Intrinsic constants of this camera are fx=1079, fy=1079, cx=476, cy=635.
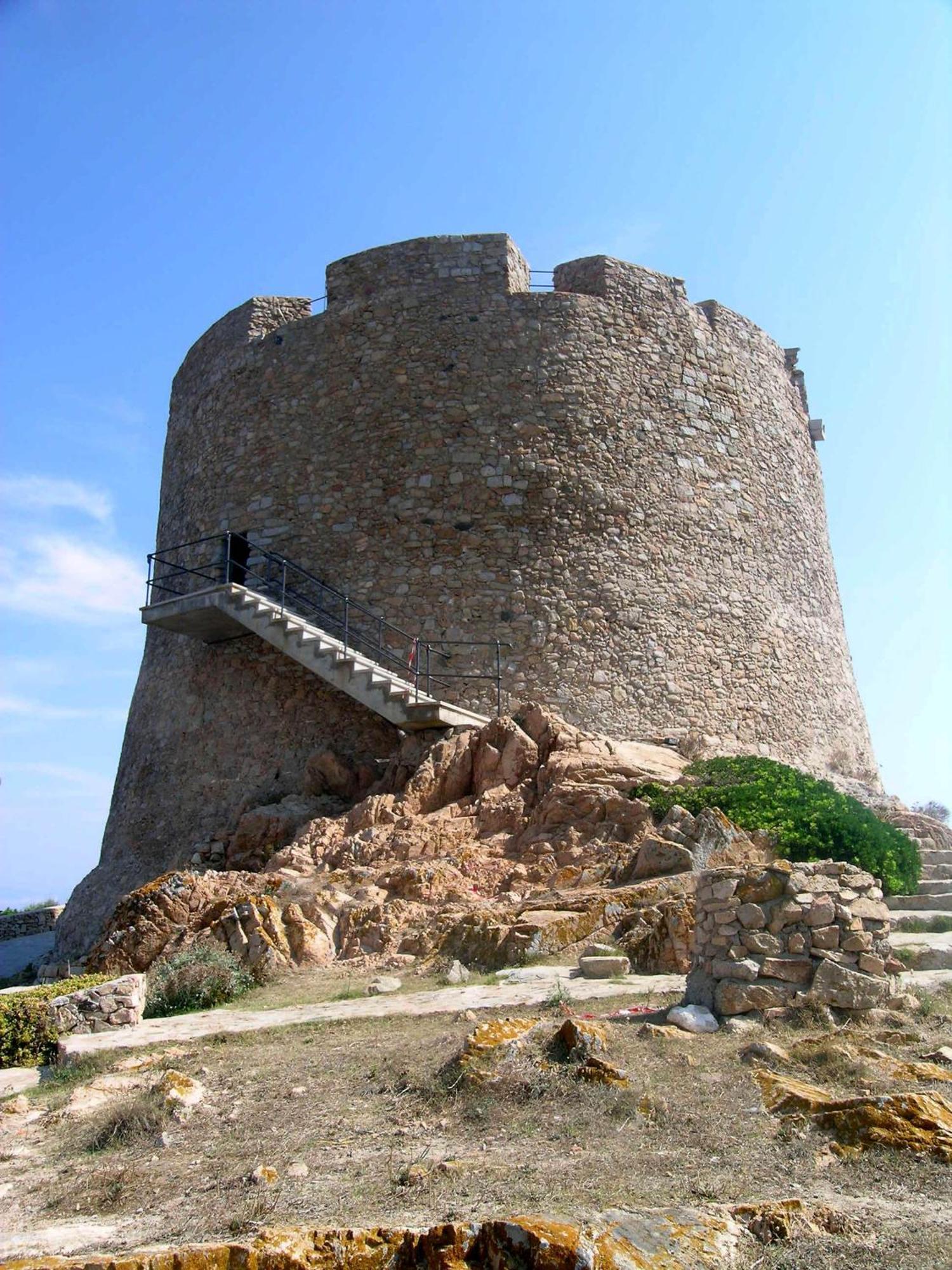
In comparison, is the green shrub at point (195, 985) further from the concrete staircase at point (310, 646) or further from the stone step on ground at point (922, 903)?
the stone step on ground at point (922, 903)

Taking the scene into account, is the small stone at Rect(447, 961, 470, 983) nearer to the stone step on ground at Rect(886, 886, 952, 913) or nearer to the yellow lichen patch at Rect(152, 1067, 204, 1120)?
the yellow lichen patch at Rect(152, 1067, 204, 1120)

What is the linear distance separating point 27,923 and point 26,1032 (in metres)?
21.6

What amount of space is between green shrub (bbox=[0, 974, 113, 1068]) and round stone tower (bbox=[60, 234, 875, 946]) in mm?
6889

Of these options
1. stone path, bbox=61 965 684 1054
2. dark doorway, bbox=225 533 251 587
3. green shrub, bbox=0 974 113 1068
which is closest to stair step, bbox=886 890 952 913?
stone path, bbox=61 965 684 1054

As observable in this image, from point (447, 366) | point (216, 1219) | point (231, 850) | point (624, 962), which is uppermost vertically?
point (447, 366)

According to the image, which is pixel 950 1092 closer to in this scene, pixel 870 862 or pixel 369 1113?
pixel 369 1113

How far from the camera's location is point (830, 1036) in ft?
20.5

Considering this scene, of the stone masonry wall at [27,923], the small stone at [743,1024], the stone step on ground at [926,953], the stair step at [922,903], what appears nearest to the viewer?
the small stone at [743,1024]

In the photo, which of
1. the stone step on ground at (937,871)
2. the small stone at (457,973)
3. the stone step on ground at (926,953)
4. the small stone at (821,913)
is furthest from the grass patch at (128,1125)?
the stone step on ground at (937,871)

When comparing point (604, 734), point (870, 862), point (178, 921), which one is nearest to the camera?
point (870, 862)

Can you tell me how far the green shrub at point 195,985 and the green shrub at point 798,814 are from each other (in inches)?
184

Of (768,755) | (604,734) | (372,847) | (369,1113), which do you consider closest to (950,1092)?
(369,1113)

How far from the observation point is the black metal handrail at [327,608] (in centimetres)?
1554

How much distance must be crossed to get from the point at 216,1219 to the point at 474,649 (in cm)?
1152
